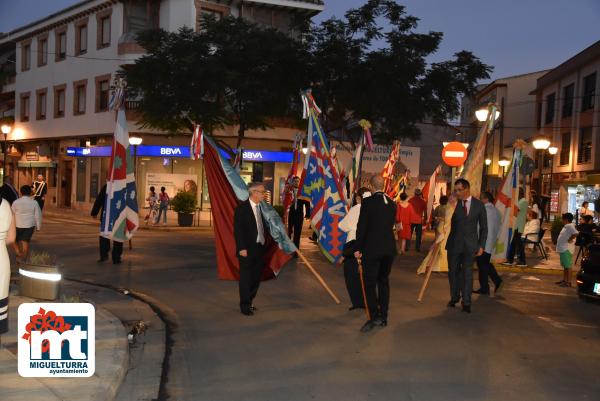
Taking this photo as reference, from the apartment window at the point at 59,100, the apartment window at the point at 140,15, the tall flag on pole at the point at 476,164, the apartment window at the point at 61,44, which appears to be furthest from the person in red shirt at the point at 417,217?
the apartment window at the point at 61,44

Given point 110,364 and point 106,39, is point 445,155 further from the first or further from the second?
point 106,39

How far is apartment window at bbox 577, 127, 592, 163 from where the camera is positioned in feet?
119

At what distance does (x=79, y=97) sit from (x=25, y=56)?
8701mm

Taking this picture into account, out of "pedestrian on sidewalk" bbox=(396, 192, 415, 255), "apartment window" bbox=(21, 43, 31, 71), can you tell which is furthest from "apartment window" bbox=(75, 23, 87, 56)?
"pedestrian on sidewalk" bbox=(396, 192, 415, 255)

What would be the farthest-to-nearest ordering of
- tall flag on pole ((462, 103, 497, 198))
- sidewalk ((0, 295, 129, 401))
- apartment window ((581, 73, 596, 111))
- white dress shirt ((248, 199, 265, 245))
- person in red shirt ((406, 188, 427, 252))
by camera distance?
apartment window ((581, 73, 596, 111)) < person in red shirt ((406, 188, 427, 252)) < tall flag on pole ((462, 103, 497, 198)) < white dress shirt ((248, 199, 265, 245)) < sidewalk ((0, 295, 129, 401))

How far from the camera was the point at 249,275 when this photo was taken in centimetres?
899

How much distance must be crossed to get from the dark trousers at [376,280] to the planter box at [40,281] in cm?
379

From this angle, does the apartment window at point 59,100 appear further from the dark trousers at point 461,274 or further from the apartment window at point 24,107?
the dark trousers at point 461,274

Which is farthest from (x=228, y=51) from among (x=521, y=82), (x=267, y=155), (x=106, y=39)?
(x=521, y=82)

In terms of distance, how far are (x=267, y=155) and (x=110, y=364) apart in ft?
95.1

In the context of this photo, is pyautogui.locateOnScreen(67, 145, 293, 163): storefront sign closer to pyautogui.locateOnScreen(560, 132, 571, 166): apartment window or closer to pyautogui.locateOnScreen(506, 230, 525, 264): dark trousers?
pyautogui.locateOnScreen(560, 132, 571, 166): apartment window

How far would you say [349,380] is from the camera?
6121mm

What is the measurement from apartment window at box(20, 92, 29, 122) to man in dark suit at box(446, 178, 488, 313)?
3834 centimetres

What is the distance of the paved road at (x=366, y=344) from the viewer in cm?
594
